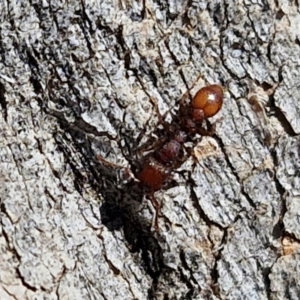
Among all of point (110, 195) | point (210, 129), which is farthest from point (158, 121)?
point (110, 195)

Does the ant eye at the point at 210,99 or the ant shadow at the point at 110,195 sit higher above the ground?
the ant eye at the point at 210,99

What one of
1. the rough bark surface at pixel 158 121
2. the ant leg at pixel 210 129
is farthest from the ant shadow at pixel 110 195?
the ant leg at pixel 210 129

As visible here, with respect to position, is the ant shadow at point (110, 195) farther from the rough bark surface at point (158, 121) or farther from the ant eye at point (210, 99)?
the ant eye at point (210, 99)

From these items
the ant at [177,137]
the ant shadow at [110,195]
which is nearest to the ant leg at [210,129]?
the ant at [177,137]

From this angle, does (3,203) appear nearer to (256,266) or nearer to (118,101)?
(118,101)

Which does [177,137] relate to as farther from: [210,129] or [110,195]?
[110,195]
